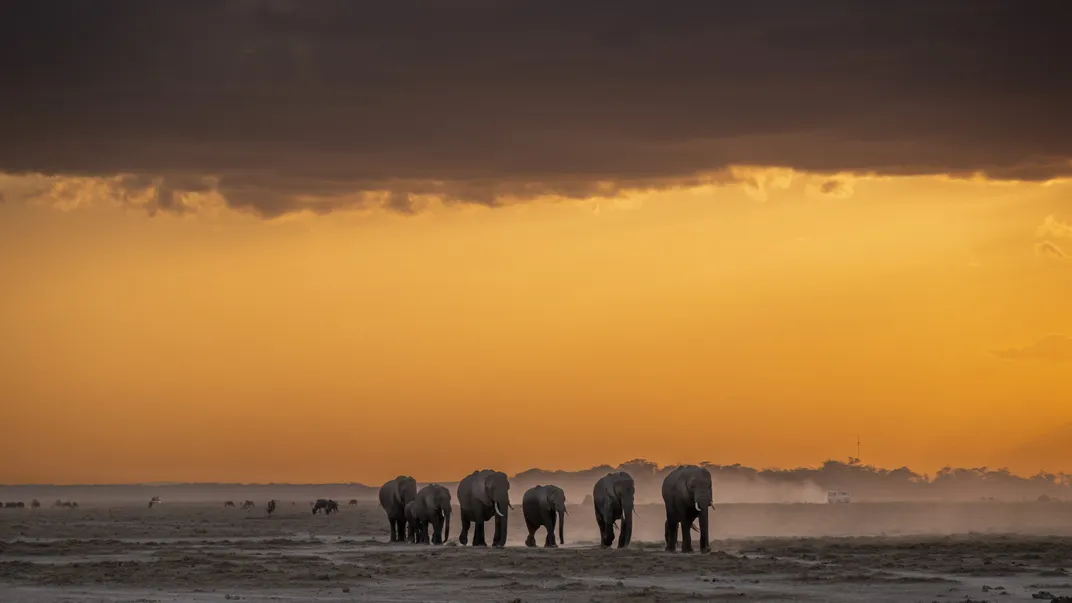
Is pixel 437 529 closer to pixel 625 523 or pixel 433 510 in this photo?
pixel 433 510

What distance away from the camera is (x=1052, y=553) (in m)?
69.9

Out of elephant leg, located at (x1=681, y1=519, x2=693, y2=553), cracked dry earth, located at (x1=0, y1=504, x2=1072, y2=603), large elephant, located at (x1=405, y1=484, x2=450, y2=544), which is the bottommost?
cracked dry earth, located at (x1=0, y1=504, x2=1072, y2=603)

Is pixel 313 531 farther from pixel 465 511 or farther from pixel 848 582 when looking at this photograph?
pixel 848 582

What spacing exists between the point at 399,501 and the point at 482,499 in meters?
9.48

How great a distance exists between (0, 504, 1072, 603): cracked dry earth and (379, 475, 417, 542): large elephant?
492 centimetres

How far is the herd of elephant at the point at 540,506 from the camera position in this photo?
69750 mm

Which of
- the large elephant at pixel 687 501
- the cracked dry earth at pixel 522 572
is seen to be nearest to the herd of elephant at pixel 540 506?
the large elephant at pixel 687 501

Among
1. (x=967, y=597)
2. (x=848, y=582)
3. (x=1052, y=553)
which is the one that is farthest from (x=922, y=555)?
(x=967, y=597)

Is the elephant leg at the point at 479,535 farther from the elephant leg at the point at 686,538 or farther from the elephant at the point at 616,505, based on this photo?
the elephant leg at the point at 686,538

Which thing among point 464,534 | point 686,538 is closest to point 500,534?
point 464,534

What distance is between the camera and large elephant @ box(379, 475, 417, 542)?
85438 millimetres

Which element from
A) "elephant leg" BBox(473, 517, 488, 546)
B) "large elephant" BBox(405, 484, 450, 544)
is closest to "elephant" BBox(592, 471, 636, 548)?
"elephant leg" BBox(473, 517, 488, 546)

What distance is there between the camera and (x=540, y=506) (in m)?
75.9

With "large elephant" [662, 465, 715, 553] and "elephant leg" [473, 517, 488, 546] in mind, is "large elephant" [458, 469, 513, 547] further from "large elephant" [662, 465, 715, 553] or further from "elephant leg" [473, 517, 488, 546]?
"large elephant" [662, 465, 715, 553]
